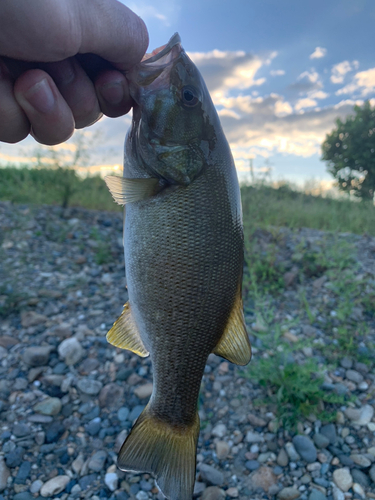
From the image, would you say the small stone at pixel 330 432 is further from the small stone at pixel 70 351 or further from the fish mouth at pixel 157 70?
the fish mouth at pixel 157 70

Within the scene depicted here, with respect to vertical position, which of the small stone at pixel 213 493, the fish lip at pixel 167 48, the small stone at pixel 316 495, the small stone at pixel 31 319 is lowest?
the small stone at pixel 213 493

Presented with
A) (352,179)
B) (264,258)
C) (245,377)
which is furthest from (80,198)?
(352,179)

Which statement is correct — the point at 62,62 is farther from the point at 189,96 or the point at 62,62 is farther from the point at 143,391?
the point at 143,391

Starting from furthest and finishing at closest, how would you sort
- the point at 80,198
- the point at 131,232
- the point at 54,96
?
the point at 80,198 → the point at 54,96 → the point at 131,232

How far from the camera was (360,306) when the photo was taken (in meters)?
4.43

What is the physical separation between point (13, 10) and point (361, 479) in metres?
3.50

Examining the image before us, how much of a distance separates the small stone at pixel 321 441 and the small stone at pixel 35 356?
2.50 metres

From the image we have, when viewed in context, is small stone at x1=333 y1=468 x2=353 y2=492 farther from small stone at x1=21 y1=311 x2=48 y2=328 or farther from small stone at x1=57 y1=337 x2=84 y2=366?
small stone at x1=21 y1=311 x2=48 y2=328

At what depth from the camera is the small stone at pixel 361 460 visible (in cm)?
263

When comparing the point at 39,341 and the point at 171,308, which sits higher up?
the point at 171,308

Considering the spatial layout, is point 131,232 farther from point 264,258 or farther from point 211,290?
point 264,258

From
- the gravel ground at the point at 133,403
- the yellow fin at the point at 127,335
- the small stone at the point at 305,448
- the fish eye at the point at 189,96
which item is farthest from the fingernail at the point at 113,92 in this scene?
the small stone at the point at 305,448

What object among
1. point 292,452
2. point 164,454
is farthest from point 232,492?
point 164,454

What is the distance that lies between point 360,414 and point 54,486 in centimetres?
250
